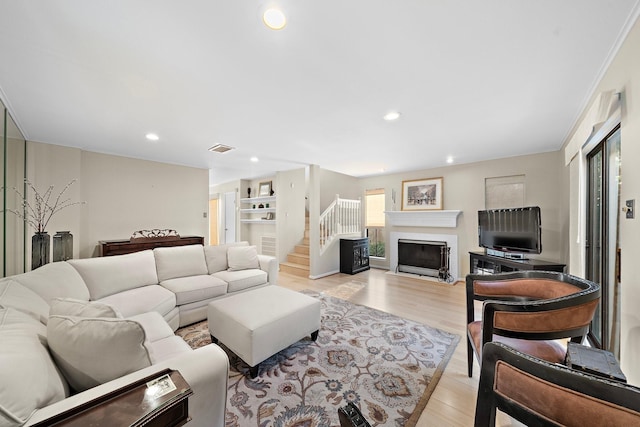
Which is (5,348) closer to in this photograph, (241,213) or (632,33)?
(632,33)

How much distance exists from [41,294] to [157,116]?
6.40 feet

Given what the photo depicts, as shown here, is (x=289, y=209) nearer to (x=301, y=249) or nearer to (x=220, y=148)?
(x=301, y=249)

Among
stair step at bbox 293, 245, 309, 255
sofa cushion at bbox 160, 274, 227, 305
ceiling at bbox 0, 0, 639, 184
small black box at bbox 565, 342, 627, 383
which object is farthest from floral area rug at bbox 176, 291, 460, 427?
stair step at bbox 293, 245, 309, 255

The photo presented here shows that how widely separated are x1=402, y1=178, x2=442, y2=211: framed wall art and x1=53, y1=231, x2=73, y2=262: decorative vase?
5.68 metres

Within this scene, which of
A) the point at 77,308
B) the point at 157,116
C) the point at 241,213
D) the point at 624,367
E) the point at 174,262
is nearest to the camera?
the point at 77,308

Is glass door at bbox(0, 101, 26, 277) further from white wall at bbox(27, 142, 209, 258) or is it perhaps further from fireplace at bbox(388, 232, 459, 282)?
fireplace at bbox(388, 232, 459, 282)

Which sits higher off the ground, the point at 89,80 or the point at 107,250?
the point at 89,80

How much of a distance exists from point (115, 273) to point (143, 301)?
0.59 meters

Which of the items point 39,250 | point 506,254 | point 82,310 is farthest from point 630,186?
point 39,250

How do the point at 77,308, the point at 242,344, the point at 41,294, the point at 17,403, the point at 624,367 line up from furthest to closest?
the point at 242,344 → the point at 41,294 → the point at 624,367 → the point at 77,308 → the point at 17,403

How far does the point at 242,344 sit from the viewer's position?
1830 millimetres

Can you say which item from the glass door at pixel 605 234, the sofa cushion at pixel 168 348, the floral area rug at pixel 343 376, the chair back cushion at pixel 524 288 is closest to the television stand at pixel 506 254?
the glass door at pixel 605 234

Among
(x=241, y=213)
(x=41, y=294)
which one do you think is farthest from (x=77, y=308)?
(x=241, y=213)

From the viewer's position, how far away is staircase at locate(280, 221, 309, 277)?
508 centimetres
